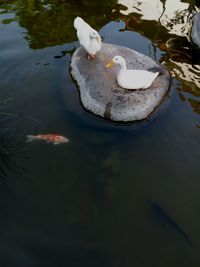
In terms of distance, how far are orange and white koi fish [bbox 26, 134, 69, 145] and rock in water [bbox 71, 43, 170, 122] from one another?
34.0 inches

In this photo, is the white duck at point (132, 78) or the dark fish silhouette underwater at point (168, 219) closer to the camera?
the dark fish silhouette underwater at point (168, 219)

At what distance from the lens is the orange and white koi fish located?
640 cm

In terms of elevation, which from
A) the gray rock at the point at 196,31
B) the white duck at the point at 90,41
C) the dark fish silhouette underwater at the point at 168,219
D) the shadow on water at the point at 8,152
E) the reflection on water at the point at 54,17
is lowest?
the dark fish silhouette underwater at the point at 168,219

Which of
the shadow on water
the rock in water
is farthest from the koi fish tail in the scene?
the rock in water

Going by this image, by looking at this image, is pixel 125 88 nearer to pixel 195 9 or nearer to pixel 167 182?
pixel 167 182

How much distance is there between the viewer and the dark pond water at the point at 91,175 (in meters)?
4.95

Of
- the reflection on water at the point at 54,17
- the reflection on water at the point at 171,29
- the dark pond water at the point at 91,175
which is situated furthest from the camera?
the reflection on water at the point at 54,17

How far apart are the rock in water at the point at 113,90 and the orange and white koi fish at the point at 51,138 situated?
0.86m

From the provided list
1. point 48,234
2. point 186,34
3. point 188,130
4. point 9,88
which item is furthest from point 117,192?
point 186,34

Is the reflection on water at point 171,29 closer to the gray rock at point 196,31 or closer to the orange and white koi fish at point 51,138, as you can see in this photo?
the gray rock at point 196,31

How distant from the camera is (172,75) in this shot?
27.7ft

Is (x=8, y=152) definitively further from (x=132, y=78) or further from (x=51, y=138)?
(x=132, y=78)

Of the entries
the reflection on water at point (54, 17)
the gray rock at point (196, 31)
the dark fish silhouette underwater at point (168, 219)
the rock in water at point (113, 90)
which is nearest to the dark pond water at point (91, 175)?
the dark fish silhouette underwater at point (168, 219)

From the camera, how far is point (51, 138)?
640 centimetres
